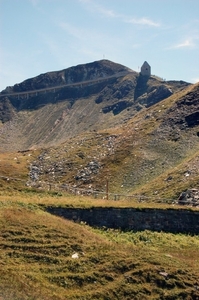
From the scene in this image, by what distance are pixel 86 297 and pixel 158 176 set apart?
4630cm

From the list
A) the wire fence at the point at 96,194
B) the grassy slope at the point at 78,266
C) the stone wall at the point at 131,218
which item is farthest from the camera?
the wire fence at the point at 96,194

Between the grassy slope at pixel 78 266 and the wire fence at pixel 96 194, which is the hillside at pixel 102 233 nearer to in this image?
the grassy slope at pixel 78 266

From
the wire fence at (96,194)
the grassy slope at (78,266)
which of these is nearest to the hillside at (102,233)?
the grassy slope at (78,266)

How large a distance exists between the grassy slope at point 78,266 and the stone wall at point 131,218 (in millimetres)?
6077

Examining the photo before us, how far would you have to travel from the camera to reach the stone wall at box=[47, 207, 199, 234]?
43.7 m

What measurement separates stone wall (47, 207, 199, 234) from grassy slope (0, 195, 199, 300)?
19.9 ft

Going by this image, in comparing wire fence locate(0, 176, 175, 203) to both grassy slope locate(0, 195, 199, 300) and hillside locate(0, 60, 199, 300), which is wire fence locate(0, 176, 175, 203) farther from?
grassy slope locate(0, 195, 199, 300)

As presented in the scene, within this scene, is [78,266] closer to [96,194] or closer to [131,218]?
[131,218]

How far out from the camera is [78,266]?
3050 centimetres

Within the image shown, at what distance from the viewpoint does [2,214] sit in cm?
3688

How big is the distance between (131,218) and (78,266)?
46.7 ft

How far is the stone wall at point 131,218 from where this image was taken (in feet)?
143

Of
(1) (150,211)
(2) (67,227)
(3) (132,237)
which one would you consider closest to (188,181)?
(1) (150,211)

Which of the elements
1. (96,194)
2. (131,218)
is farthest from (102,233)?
(96,194)
